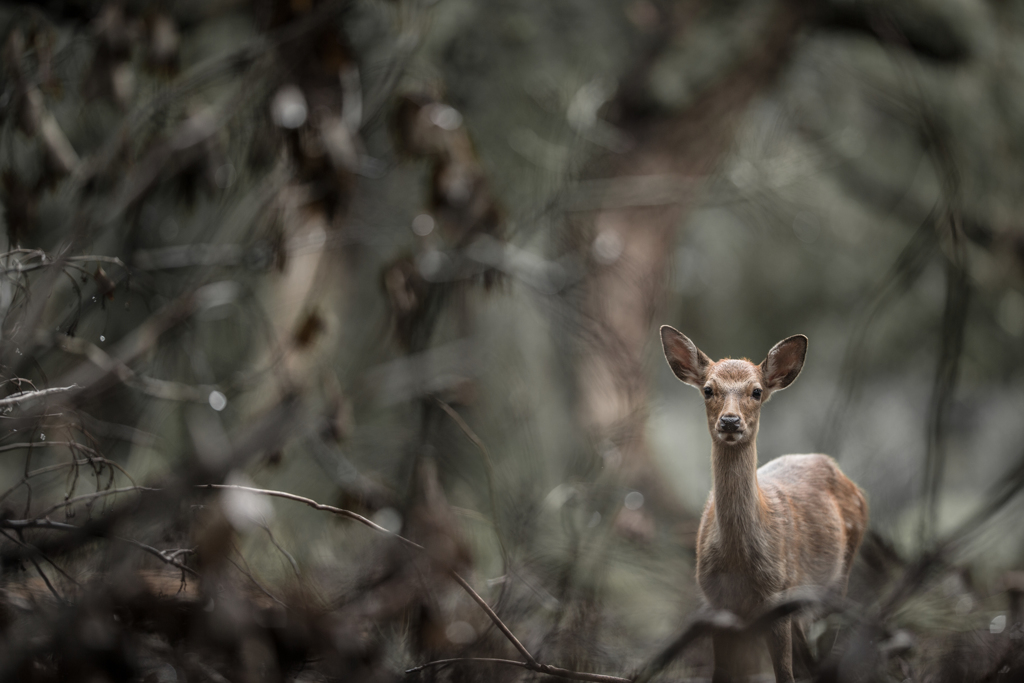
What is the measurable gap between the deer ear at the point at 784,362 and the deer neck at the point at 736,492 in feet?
0.51

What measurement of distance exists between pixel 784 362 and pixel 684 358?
0.38 feet

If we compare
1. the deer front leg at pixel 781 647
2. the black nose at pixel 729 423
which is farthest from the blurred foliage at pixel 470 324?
the black nose at pixel 729 423

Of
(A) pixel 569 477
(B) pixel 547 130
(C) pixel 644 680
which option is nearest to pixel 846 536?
(C) pixel 644 680

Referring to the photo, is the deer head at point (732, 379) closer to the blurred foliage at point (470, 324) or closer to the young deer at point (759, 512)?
the young deer at point (759, 512)

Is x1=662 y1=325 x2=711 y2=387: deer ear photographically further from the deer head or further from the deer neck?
the deer neck

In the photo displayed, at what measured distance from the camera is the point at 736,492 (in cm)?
108

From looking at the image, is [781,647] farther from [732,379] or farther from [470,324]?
[470,324]

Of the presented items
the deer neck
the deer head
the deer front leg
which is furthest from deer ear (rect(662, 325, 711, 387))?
the deer front leg

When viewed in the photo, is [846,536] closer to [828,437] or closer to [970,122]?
[828,437]

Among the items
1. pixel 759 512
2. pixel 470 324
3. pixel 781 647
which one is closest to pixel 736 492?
pixel 759 512

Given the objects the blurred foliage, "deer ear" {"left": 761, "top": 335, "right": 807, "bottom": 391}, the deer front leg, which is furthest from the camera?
the blurred foliage

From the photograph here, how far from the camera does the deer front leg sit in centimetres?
103

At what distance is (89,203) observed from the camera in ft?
9.00

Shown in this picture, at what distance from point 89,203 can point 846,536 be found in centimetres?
262
